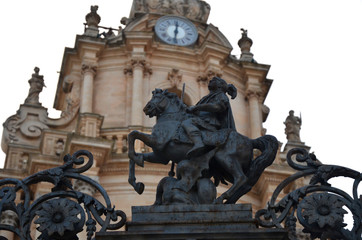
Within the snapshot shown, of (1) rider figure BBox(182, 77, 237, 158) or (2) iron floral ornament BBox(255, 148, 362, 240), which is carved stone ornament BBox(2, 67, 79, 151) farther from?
(2) iron floral ornament BBox(255, 148, 362, 240)

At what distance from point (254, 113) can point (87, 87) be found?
241 inches

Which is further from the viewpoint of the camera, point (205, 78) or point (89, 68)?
point (205, 78)

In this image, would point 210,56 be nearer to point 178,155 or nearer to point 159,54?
point 159,54

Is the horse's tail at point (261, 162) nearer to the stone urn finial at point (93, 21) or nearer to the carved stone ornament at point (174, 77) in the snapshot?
the carved stone ornament at point (174, 77)

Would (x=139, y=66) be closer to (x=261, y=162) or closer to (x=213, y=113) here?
(x=213, y=113)

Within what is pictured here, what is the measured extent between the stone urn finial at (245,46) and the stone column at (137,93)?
4555 mm

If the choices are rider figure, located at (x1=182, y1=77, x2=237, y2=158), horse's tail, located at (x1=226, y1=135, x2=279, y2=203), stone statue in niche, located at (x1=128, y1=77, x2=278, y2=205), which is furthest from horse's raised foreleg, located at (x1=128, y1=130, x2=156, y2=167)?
horse's tail, located at (x1=226, y1=135, x2=279, y2=203)

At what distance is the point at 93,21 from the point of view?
2511 centimetres

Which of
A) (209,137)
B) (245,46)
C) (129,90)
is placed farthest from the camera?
(245,46)

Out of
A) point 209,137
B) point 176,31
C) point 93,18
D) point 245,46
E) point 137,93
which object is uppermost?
point 93,18

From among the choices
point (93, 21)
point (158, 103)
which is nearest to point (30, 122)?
point (93, 21)

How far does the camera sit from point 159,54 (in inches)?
957

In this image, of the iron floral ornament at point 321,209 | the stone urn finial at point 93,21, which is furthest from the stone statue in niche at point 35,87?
the iron floral ornament at point 321,209

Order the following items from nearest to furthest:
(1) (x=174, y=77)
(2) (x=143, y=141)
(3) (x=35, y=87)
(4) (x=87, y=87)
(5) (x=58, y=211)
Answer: (5) (x=58, y=211), (2) (x=143, y=141), (4) (x=87, y=87), (3) (x=35, y=87), (1) (x=174, y=77)
